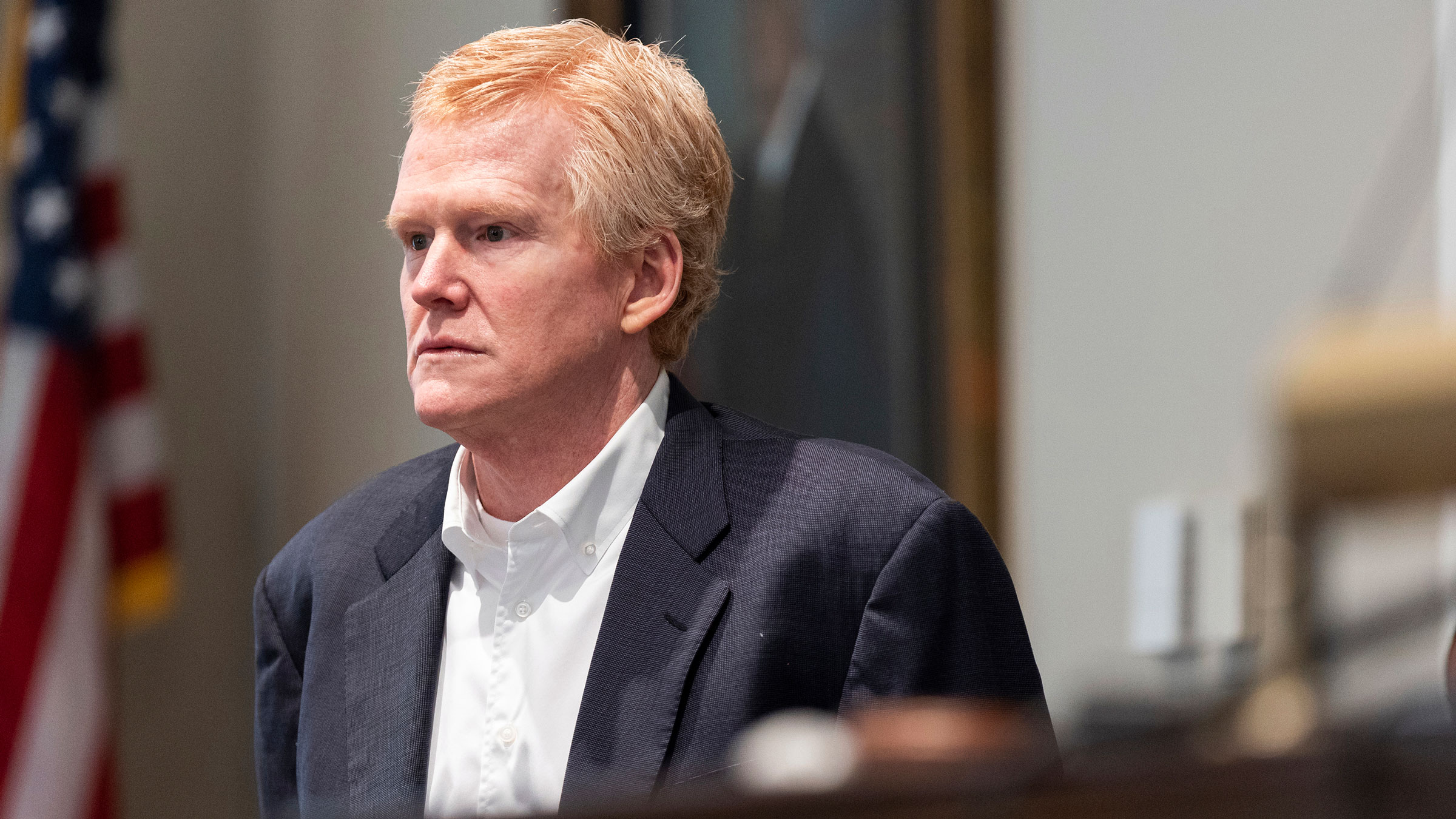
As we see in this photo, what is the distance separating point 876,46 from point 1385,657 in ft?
6.51

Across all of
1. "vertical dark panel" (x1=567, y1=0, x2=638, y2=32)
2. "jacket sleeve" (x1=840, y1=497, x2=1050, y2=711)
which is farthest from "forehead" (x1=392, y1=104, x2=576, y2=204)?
"vertical dark panel" (x1=567, y1=0, x2=638, y2=32)

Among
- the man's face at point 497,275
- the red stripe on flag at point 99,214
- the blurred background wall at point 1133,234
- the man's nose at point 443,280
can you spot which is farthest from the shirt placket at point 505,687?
the red stripe on flag at point 99,214

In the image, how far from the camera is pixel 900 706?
771mm

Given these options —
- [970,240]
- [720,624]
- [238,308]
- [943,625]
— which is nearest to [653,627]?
[720,624]

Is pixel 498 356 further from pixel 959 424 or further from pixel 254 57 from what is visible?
pixel 254 57

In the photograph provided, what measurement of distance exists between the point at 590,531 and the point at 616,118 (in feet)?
1.49

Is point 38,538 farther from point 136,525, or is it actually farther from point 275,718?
point 275,718

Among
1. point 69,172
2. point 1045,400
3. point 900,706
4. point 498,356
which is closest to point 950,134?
point 1045,400

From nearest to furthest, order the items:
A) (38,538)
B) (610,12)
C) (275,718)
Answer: (275,718) → (610,12) → (38,538)

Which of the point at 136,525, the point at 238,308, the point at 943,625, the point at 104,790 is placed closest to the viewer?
the point at 943,625

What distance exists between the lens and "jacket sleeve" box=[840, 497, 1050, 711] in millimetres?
1484

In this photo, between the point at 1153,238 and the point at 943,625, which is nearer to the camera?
the point at 943,625

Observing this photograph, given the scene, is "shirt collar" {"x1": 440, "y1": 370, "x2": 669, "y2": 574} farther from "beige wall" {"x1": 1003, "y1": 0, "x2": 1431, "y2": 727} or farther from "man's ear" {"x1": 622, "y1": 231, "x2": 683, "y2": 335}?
"beige wall" {"x1": 1003, "y1": 0, "x2": 1431, "y2": 727}

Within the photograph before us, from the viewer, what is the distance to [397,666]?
1.63 meters
